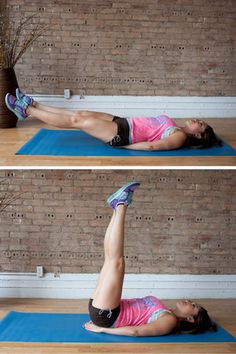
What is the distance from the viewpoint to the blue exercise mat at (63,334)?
5418mm

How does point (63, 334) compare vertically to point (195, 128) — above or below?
below

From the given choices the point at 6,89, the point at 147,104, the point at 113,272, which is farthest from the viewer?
the point at 147,104

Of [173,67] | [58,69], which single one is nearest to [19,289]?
[58,69]

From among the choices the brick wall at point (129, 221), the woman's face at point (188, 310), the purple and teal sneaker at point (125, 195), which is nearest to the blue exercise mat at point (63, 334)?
the woman's face at point (188, 310)

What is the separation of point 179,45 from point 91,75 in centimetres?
94

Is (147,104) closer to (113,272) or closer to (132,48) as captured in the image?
(132,48)

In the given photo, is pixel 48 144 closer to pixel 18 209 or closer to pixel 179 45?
pixel 18 209

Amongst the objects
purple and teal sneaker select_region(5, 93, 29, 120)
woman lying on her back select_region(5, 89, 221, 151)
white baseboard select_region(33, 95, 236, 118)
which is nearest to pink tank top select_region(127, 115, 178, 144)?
woman lying on her back select_region(5, 89, 221, 151)

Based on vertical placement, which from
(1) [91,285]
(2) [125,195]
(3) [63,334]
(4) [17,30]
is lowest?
(1) [91,285]

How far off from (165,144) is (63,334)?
1.79 m

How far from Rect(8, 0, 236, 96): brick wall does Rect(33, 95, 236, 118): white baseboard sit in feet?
0.20

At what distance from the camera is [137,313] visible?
18.3ft

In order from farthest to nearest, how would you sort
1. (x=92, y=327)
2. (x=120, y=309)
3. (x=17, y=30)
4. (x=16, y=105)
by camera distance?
1. (x=17, y=30)
2. (x=16, y=105)
3. (x=92, y=327)
4. (x=120, y=309)

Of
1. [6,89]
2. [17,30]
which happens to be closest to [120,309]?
[6,89]
